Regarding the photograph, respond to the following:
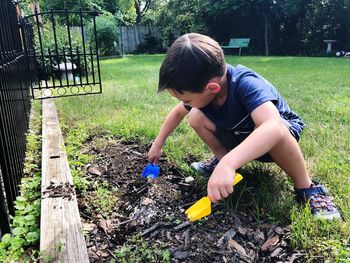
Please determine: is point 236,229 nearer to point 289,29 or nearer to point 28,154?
point 28,154

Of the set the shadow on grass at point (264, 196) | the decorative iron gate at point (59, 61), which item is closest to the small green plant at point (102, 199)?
the shadow on grass at point (264, 196)

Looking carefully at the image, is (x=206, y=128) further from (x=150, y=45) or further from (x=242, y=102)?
(x=150, y=45)

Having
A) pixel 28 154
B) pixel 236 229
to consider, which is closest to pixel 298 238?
pixel 236 229

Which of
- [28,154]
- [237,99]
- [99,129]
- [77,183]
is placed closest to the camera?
[237,99]

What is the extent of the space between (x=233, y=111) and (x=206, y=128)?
1.29 feet

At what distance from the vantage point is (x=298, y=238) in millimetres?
1569

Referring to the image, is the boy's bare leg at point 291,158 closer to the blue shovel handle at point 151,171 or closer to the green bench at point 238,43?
the blue shovel handle at point 151,171

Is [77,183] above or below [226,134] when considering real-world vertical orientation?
below

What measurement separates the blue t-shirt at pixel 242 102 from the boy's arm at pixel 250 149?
0.07m

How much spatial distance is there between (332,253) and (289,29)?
17548 millimetres

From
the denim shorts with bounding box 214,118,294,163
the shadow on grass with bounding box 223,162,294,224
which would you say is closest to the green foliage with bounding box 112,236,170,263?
Answer: the shadow on grass with bounding box 223,162,294,224

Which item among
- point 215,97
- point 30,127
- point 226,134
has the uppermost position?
point 215,97

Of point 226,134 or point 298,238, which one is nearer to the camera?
point 298,238

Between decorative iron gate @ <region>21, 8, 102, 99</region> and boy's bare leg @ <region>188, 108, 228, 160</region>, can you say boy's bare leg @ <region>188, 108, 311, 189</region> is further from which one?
decorative iron gate @ <region>21, 8, 102, 99</region>
